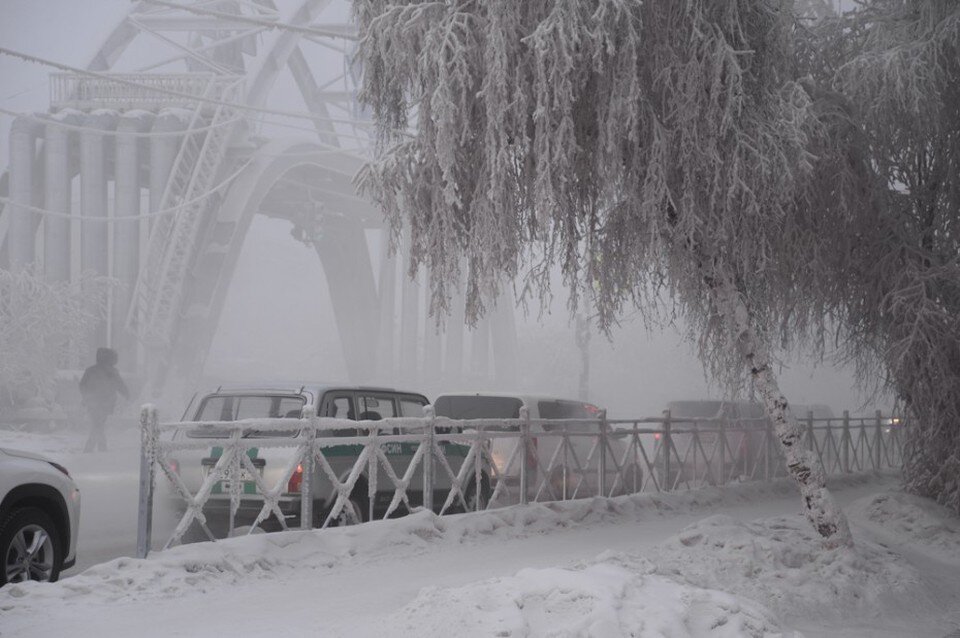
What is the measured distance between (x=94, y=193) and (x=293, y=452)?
88.0 ft

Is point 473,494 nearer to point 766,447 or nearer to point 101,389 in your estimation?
point 766,447

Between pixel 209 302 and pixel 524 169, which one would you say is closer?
pixel 524 169

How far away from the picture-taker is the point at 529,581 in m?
6.23

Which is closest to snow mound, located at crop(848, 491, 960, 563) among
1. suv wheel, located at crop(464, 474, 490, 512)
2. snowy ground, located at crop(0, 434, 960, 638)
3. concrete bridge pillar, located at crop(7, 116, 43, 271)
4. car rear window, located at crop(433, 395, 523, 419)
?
snowy ground, located at crop(0, 434, 960, 638)

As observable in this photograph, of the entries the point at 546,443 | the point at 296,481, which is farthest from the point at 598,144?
the point at 546,443

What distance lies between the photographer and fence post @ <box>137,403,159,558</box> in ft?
25.5

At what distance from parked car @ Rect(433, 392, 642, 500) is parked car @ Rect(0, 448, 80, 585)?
5.87 metres

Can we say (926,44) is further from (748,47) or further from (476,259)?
(476,259)

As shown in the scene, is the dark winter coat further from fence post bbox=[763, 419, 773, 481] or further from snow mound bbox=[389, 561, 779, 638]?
snow mound bbox=[389, 561, 779, 638]

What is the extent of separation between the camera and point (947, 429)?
12164mm

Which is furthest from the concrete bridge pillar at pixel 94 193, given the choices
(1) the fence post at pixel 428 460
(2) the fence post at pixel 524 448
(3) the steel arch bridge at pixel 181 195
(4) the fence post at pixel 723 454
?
(1) the fence post at pixel 428 460

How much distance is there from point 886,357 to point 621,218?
413 centimetres

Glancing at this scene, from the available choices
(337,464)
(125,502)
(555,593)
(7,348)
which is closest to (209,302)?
(7,348)

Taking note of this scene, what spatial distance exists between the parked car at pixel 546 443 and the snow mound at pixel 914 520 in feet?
11.1
